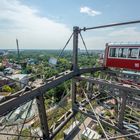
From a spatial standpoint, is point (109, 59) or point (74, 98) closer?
point (74, 98)

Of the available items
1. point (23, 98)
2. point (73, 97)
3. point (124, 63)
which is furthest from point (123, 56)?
point (23, 98)

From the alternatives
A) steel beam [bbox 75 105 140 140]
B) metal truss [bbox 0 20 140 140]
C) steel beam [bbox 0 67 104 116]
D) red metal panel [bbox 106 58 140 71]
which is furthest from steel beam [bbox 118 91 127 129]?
red metal panel [bbox 106 58 140 71]

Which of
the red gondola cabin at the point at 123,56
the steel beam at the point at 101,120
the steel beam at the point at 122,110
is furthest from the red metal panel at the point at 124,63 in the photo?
the steel beam at the point at 122,110

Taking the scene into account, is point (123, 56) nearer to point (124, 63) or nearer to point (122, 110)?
point (124, 63)

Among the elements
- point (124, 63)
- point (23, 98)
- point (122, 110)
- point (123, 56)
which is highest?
point (123, 56)

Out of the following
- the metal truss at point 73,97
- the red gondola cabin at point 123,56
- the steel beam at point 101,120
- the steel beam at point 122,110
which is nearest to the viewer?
the metal truss at point 73,97

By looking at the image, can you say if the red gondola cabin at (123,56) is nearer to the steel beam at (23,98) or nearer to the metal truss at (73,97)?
the metal truss at (73,97)

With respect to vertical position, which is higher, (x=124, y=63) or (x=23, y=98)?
(x=23, y=98)

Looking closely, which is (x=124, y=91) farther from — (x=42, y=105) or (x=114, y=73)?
(x=114, y=73)

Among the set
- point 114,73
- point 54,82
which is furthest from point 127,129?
point 114,73

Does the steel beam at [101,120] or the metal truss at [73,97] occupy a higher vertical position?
the metal truss at [73,97]

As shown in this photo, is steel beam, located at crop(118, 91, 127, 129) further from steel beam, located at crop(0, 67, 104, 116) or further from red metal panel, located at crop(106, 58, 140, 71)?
red metal panel, located at crop(106, 58, 140, 71)
